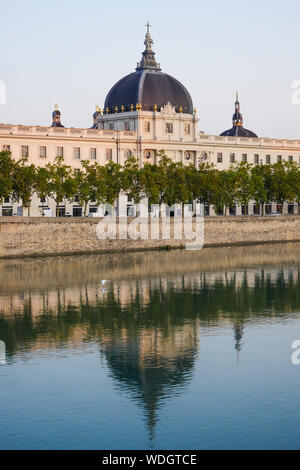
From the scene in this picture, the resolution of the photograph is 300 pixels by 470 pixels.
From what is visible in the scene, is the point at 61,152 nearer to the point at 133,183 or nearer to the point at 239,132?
the point at 133,183

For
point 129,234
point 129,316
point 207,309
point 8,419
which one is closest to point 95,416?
point 8,419

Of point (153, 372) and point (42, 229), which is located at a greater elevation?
point (42, 229)

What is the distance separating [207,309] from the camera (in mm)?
50625

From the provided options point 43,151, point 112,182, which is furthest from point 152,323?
point 43,151

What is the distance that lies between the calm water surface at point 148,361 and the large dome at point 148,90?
5544 cm

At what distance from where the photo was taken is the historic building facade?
4232 inches

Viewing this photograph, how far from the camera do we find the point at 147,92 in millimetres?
117250

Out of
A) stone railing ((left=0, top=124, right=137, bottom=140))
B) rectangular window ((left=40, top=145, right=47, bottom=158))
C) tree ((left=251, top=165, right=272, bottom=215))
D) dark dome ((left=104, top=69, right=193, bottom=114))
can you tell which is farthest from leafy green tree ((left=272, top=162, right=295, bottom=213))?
rectangular window ((left=40, top=145, right=47, bottom=158))

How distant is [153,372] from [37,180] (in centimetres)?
5478

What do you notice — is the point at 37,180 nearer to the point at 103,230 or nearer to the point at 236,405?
the point at 103,230

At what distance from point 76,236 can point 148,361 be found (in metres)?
46.3

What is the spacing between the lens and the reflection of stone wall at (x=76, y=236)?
7775 cm

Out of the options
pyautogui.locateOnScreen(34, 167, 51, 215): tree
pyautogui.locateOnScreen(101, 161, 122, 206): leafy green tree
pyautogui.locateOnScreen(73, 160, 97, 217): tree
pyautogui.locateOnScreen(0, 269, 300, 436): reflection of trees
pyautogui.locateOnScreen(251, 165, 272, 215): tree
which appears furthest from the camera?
pyautogui.locateOnScreen(251, 165, 272, 215): tree

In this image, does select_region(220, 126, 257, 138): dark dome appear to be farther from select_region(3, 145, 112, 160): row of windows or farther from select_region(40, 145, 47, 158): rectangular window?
select_region(40, 145, 47, 158): rectangular window
